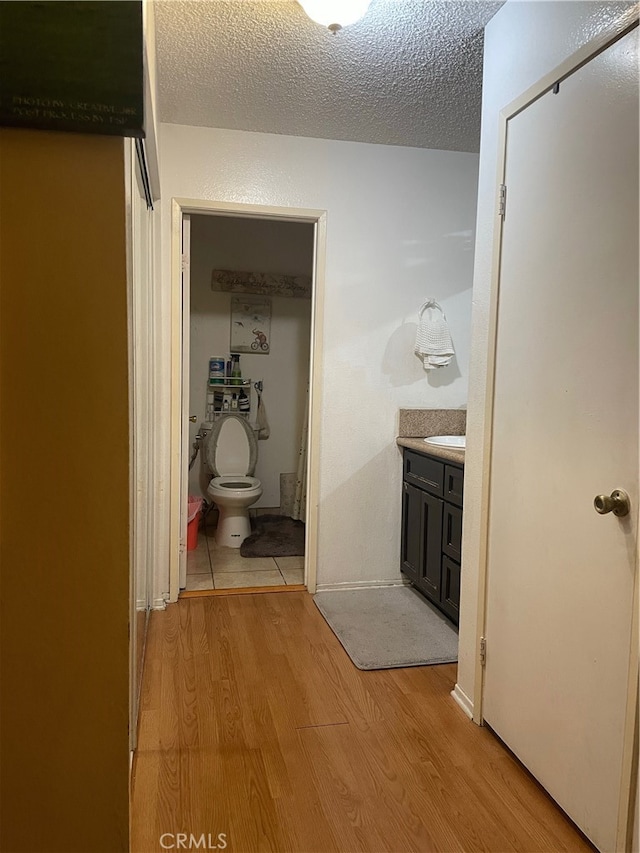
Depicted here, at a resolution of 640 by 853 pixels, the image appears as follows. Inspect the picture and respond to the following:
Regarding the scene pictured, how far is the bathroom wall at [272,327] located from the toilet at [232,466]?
0.81 feet

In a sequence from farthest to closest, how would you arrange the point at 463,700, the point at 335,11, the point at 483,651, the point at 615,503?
1. the point at 463,700
2. the point at 483,651
3. the point at 335,11
4. the point at 615,503

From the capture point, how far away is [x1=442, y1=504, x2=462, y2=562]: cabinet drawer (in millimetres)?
2791

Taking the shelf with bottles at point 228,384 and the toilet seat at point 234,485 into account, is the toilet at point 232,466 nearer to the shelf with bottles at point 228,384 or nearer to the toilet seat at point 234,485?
the toilet seat at point 234,485

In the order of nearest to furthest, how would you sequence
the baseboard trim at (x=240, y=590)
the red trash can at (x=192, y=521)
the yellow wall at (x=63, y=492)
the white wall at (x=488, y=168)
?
the yellow wall at (x=63, y=492), the white wall at (x=488, y=168), the baseboard trim at (x=240, y=590), the red trash can at (x=192, y=521)

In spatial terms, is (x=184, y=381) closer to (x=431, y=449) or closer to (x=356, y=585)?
(x=431, y=449)

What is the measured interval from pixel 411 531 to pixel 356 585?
0.46 meters

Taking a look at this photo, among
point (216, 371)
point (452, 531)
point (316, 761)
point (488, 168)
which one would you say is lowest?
point (316, 761)

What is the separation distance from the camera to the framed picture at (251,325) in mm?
4691

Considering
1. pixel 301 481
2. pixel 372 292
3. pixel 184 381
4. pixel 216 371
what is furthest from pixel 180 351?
pixel 301 481

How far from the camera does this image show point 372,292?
11.1 feet

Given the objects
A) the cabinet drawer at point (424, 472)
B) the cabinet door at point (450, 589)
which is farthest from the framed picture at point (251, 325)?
the cabinet door at point (450, 589)

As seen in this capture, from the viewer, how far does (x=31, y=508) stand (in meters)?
1.13

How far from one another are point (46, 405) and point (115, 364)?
0.47 ft

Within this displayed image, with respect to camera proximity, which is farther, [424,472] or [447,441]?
[447,441]
